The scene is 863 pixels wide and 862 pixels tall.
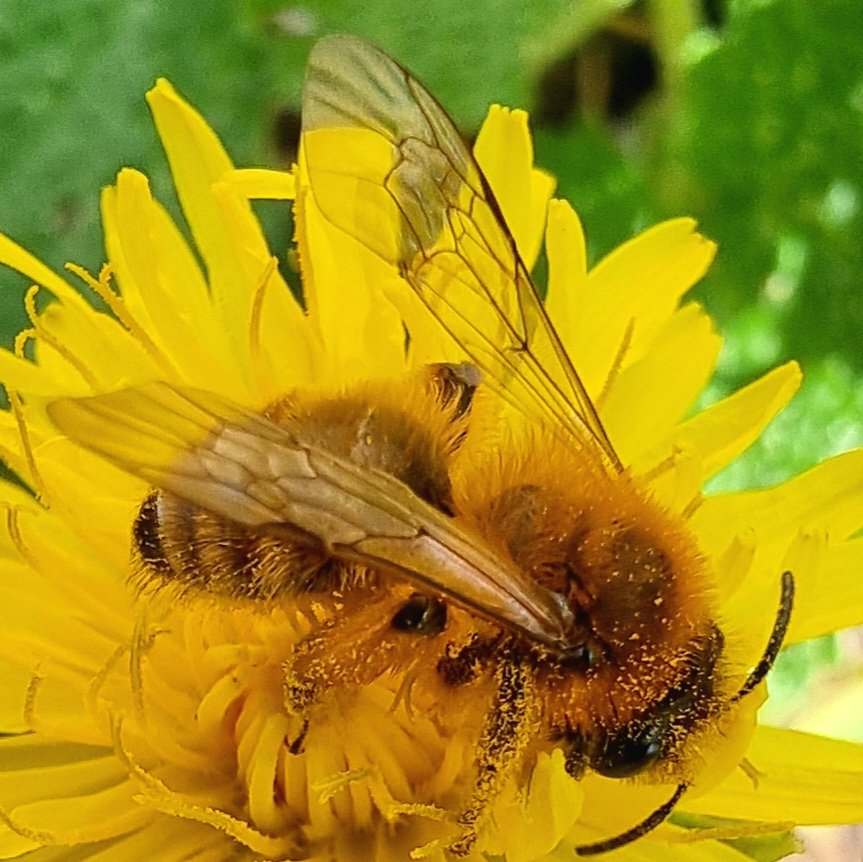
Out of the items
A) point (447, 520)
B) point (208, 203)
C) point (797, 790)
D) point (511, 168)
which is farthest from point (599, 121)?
point (447, 520)

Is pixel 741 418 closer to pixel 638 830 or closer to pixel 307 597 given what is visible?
pixel 638 830

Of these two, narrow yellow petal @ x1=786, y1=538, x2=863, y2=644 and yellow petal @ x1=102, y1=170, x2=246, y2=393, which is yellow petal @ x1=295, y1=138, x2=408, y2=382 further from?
narrow yellow petal @ x1=786, y1=538, x2=863, y2=644

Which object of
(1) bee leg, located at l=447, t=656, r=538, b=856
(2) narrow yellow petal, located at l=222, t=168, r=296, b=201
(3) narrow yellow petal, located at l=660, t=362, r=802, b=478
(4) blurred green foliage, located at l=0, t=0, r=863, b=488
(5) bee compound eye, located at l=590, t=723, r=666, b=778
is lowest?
(5) bee compound eye, located at l=590, t=723, r=666, b=778

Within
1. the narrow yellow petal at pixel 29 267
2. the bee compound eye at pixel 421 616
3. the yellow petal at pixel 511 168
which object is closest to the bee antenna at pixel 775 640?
the bee compound eye at pixel 421 616

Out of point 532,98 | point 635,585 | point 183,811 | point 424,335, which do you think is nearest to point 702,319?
point 424,335

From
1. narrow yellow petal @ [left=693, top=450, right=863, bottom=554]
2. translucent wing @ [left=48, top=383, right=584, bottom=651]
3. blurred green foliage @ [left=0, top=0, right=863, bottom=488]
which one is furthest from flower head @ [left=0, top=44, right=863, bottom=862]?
blurred green foliage @ [left=0, top=0, right=863, bottom=488]

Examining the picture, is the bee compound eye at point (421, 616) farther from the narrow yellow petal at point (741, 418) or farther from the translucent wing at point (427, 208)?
the narrow yellow petal at point (741, 418)
